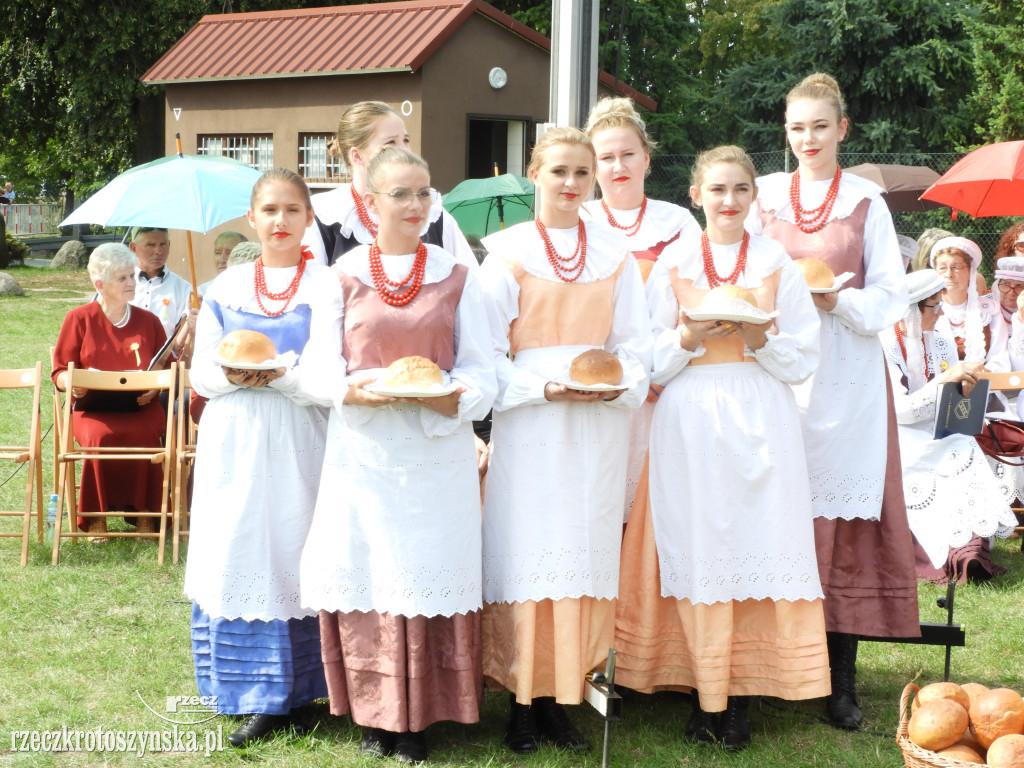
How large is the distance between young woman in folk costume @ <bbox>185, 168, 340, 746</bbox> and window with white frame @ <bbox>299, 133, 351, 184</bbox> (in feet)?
43.6

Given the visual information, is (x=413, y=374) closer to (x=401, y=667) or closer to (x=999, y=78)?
(x=401, y=667)

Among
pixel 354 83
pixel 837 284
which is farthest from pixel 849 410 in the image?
pixel 354 83

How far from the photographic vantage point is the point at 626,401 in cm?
387

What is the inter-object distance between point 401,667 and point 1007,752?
186 cm

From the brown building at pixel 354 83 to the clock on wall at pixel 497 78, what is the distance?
0.02 m

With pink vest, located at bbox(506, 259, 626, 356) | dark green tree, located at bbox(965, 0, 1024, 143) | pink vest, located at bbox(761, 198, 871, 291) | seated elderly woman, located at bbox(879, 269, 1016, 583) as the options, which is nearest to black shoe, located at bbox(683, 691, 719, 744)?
pink vest, located at bbox(506, 259, 626, 356)

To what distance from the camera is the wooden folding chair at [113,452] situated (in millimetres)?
→ 6508

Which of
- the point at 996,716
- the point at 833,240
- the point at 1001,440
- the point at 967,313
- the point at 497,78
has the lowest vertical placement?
the point at 996,716

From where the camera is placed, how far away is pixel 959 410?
4.82m

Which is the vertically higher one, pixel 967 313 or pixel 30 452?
pixel 967 313

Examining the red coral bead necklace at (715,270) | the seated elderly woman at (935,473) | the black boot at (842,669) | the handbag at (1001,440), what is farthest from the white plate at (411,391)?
the handbag at (1001,440)

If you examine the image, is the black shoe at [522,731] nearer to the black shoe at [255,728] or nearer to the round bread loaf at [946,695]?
the black shoe at [255,728]

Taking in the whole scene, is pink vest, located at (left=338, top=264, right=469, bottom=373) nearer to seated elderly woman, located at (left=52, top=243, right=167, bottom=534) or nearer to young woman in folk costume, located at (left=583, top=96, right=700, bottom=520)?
young woman in folk costume, located at (left=583, top=96, right=700, bottom=520)

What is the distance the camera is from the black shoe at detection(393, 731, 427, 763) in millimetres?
3879
